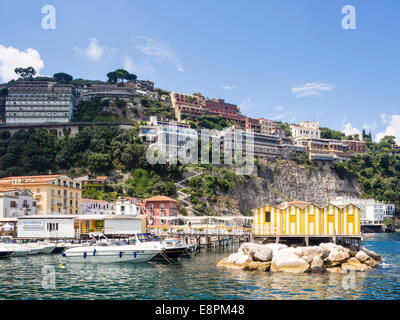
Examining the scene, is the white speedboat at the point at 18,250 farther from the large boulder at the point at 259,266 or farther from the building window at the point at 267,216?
the large boulder at the point at 259,266

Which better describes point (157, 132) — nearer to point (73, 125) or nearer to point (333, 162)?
point (73, 125)

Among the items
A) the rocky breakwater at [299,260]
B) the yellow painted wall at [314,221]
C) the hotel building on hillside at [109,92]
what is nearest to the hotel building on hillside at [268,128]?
the hotel building on hillside at [109,92]

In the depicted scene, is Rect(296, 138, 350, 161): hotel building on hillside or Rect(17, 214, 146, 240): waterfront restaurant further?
Rect(296, 138, 350, 161): hotel building on hillside

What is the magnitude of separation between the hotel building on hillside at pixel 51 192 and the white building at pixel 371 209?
94874mm

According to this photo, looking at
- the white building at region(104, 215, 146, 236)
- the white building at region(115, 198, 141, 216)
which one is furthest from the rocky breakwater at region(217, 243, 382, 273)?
the white building at region(115, 198, 141, 216)

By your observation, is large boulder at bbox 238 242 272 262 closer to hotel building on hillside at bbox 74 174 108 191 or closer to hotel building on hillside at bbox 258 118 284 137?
hotel building on hillside at bbox 74 174 108 191

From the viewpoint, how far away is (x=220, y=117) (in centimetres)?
16888

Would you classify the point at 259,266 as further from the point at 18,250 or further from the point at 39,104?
the point at 39,104

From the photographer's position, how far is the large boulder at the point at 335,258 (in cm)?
4012

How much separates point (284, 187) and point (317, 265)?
360 feet

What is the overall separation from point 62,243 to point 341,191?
11847 centimetres

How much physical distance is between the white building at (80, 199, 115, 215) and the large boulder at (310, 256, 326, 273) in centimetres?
6485

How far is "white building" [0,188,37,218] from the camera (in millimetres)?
75562

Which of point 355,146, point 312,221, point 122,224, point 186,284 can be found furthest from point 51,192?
point 355,146
